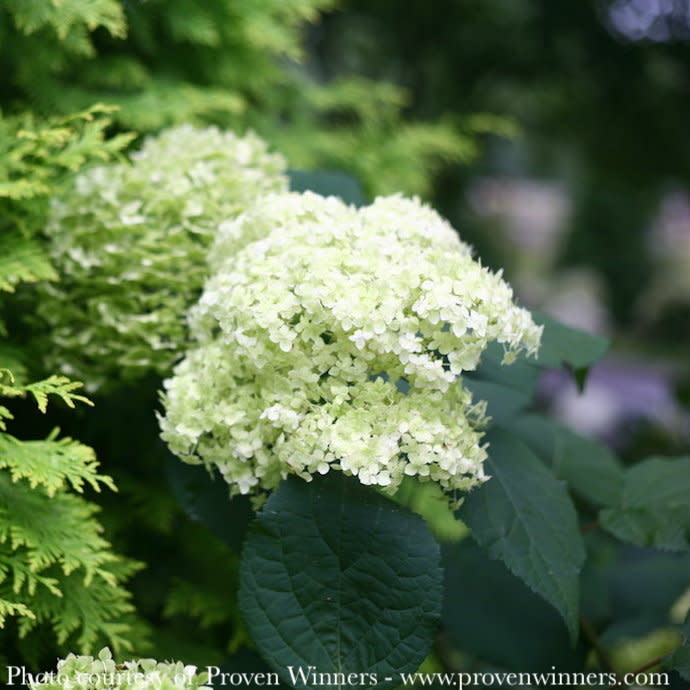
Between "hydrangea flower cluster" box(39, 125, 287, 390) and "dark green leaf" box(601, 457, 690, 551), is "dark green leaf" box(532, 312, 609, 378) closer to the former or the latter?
"dark green leaf" box(601, 457, 690, 551)

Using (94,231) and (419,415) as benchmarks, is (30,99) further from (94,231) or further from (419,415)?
(419,415)

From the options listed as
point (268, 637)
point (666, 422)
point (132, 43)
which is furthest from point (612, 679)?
point (666, 422)

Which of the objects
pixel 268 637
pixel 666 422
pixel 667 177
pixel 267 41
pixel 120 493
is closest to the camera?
pixel 268 637

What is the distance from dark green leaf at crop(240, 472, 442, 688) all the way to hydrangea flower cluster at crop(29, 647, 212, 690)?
0.34 ft

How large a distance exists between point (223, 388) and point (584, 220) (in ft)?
22.0

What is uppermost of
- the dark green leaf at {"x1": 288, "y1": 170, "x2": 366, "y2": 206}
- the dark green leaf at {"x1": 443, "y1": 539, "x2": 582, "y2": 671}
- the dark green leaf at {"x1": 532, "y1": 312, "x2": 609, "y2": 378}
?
the dark green leaf at {"x1": 288, "y1": 170, "x2": 366, "y2": 206}

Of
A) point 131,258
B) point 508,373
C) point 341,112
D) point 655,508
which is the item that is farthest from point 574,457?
point 341,112

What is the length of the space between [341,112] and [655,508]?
85.9 inches

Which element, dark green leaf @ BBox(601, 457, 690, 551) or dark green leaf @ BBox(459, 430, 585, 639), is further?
dark green leaf @ BBox(601, 457, 690, 551)

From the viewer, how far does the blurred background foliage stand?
4.08ft

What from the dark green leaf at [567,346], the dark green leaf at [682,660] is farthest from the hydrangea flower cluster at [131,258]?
the dark green leaf at [682,660]

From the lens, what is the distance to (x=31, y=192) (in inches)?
40.8

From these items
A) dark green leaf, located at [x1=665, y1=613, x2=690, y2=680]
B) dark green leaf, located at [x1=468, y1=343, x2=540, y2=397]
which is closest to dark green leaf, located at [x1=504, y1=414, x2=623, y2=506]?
dark green leaf, located at [x1=468, y1=343, x2=540, y2=397]

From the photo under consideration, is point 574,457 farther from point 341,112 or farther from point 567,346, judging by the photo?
point 341,112
